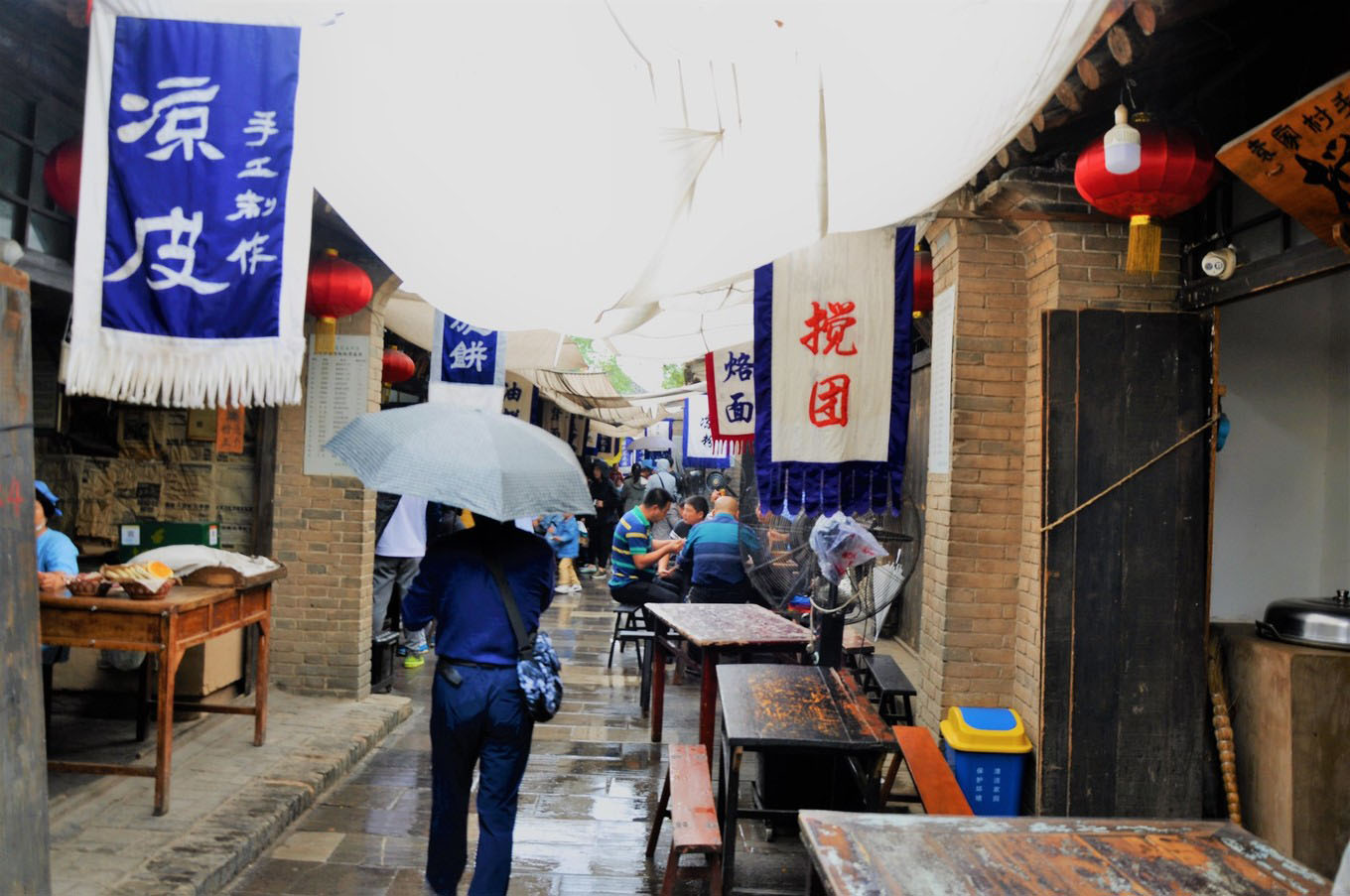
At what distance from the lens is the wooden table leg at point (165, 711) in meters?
4.67

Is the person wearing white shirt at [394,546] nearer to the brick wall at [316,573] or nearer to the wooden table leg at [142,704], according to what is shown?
the brick wall at [316,573]

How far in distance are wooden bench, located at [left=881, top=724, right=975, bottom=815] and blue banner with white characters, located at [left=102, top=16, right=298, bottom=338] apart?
12.4 ft

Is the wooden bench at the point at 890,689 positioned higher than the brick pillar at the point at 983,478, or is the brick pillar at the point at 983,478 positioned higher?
the brick pillar at the point at 983,478

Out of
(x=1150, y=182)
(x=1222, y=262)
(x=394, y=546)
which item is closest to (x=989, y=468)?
(x=1222, y=262)

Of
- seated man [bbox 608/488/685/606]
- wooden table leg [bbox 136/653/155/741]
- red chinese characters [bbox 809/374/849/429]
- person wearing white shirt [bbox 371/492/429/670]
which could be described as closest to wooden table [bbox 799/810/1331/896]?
red chinese characters [bbox 809/374/849/429]

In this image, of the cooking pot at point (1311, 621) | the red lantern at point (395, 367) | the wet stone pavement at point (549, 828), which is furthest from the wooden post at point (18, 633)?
the red lantern at point (395, 367)

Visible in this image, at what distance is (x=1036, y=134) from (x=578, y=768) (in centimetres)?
491

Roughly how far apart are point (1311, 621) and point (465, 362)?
630 cm

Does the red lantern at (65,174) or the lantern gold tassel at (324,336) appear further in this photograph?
the lantern gold tassel at (324,336)

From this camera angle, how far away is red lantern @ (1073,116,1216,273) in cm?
381

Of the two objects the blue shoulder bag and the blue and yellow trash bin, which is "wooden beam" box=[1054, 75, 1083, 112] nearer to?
the blue shoulder bag

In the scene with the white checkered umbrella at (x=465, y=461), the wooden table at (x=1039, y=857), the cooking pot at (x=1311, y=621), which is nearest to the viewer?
the wooden table at (x=1039, y=857)

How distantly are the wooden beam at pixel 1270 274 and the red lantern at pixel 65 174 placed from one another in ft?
18.3

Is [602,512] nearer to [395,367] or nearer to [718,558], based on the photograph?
[395,367]
